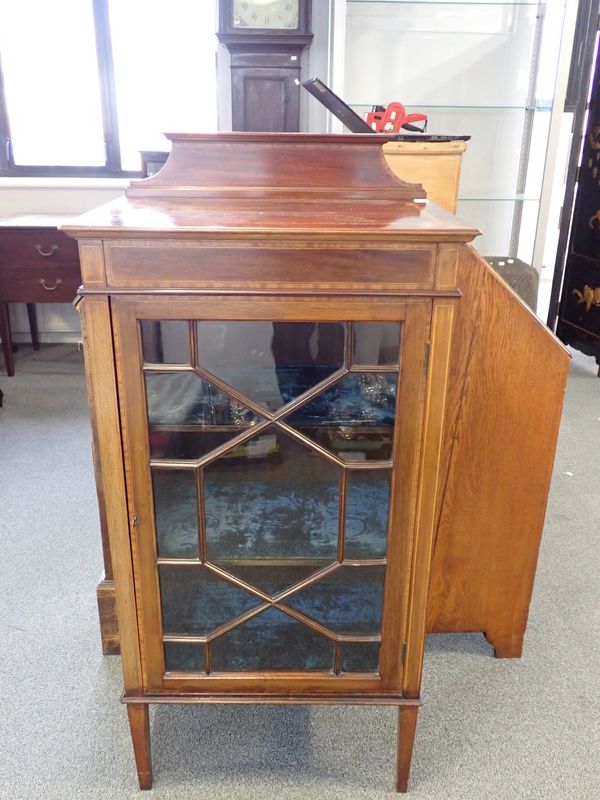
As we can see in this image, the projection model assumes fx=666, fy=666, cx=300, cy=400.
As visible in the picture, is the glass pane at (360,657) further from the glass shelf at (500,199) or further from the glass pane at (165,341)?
the glass shelf at (500,199)

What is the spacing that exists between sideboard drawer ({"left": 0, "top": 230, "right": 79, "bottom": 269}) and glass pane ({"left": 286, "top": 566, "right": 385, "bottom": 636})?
246 cm

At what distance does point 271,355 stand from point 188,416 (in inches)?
6.4

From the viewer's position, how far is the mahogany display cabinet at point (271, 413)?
0.93m

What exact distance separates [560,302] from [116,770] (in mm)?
3187

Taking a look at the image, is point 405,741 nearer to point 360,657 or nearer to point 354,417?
point 360,657

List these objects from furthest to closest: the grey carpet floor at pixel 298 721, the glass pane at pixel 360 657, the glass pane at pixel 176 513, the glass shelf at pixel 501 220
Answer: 1. the glass shelf at pixel 501 220
2. the grey carpet floor at pixel 298 721
3. the glass pane at pixel 360 657
4. the glass pane at pixel 176 513

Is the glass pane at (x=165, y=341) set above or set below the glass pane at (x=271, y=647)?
above

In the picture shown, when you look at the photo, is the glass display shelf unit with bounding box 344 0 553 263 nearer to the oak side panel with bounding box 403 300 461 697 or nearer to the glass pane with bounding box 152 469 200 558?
the oak side panel with bounding box 403 300 461 697

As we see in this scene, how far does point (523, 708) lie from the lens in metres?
1.47

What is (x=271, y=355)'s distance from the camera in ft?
3.32

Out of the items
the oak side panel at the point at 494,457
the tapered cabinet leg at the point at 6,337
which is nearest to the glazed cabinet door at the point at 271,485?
the oak side panel at the point at 494,457

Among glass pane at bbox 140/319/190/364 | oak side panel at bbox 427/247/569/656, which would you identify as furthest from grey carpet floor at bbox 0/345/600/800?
glass pane at bbox 140/319/190/364

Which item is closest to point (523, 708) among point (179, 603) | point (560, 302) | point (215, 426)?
point (179, 603)

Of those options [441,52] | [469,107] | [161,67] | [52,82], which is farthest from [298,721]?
[52,82]
